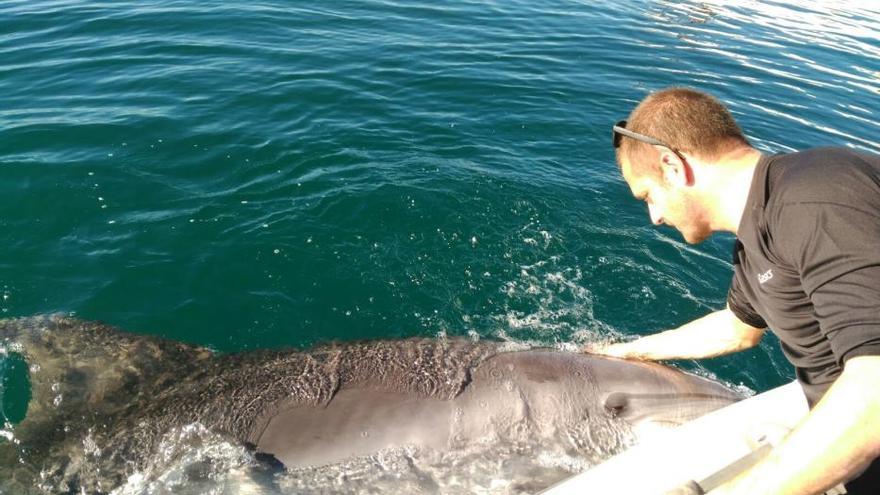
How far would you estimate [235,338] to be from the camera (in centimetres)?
721

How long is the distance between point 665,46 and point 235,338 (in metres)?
15.2

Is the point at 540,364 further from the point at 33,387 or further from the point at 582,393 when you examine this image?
the point at 33,387

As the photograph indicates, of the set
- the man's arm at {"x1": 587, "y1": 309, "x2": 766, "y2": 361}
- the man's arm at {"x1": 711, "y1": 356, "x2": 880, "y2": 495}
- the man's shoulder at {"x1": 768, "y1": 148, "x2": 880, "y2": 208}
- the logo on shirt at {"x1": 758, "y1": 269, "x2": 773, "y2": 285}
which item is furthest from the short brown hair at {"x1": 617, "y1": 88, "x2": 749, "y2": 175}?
the man's arm at {"x1": 587, "y1": 309, "x2": 766, "y2": 361}

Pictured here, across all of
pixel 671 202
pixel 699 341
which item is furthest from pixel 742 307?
pixel 671 202

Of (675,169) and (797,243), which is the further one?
(675,169)

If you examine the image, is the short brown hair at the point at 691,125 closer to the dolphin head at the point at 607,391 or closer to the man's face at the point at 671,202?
the man's face at the point at 671,202

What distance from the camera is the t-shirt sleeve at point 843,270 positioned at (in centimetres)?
A: 266

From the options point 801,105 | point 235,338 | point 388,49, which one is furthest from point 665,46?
point 235,338

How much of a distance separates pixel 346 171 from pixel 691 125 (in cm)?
714

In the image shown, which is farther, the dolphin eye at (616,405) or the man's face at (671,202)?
the dolphin eye at (616,405)

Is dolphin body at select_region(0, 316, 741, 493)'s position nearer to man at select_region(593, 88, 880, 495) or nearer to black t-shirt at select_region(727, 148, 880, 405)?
man at select_region(593, 88, 880, 495)

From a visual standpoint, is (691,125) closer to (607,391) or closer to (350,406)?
(607,391)

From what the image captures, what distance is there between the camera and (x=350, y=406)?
5.08 meters

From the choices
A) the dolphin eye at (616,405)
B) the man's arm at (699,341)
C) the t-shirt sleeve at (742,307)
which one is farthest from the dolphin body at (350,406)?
the t-shirt sleeve at (742,307)
